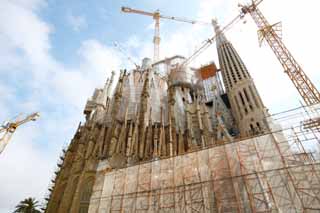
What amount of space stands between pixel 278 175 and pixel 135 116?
20755 millimetres

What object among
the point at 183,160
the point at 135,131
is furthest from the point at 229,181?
the point at 135,131

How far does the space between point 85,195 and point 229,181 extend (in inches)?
607

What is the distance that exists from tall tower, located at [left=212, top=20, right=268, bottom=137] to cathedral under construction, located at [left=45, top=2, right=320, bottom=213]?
184mm

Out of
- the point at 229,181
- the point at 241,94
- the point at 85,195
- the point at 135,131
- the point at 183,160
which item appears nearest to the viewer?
the point at 229,181

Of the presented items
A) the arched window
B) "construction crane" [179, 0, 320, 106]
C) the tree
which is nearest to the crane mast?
"construction crane" [179, 0, 320, 106]

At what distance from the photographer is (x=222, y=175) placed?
1468cm

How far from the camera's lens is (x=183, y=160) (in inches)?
666

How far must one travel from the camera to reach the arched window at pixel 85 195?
20547 millimetres

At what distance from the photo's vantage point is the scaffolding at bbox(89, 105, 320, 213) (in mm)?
12320

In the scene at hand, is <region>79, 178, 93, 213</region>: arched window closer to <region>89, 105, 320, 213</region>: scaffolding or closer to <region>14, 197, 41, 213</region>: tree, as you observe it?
<region>89, 105, 320, 213</region>: scaffolding

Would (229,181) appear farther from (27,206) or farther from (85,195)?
(27,206)

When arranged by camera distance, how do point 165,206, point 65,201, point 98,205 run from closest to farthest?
point 165,206 < point 98,205 < point 65,201

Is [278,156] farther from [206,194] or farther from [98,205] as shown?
[98,205]

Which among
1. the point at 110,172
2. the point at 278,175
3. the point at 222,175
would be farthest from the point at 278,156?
the point at 110,172
